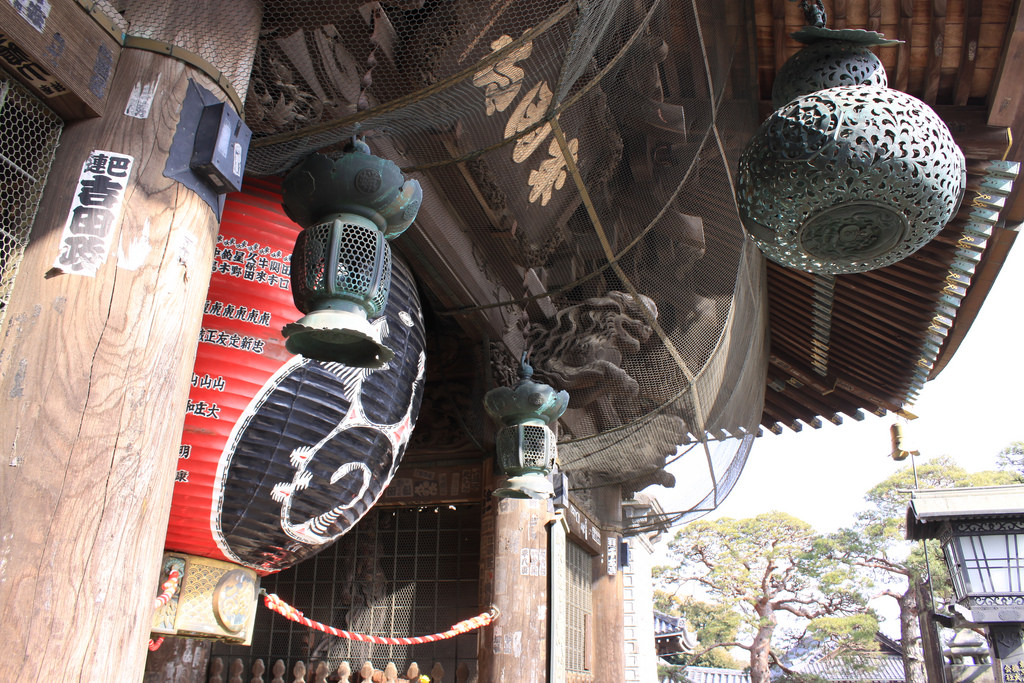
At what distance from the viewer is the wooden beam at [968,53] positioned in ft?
11.7

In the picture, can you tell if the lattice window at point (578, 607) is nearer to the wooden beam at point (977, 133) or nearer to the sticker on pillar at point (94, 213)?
the wooden beam at point (977, 133)

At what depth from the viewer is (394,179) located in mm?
2131

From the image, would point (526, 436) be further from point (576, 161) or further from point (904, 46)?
point (904, 46)

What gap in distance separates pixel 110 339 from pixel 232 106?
33.4 inches

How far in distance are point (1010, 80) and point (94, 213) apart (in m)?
4.02

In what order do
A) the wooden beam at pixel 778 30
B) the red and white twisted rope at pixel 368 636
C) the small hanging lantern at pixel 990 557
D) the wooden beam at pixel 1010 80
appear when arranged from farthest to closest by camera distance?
the small hanging lantern at pixel 990 557 < the wooden beam at pixel 778 30 < the red and white twisted rope at pixel 368 636 < the wooden beam at pixel 1010 80

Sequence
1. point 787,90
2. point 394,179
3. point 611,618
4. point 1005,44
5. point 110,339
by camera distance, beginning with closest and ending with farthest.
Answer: point 110,339, point 394,179, point 787,90, point 1005,44, point 611,618

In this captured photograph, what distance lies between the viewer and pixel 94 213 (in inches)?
75.4

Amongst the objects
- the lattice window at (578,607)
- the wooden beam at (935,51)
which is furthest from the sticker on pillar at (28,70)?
the lattice window at (578,607)

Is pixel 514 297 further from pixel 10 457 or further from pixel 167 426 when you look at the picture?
pixel 10 457

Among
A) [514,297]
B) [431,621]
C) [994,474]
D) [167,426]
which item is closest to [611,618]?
[431,621]

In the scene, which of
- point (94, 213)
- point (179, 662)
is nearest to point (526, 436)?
point (94, 213)

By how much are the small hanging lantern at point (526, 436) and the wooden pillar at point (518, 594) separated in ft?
2.85

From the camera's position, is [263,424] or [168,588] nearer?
[168,588]
